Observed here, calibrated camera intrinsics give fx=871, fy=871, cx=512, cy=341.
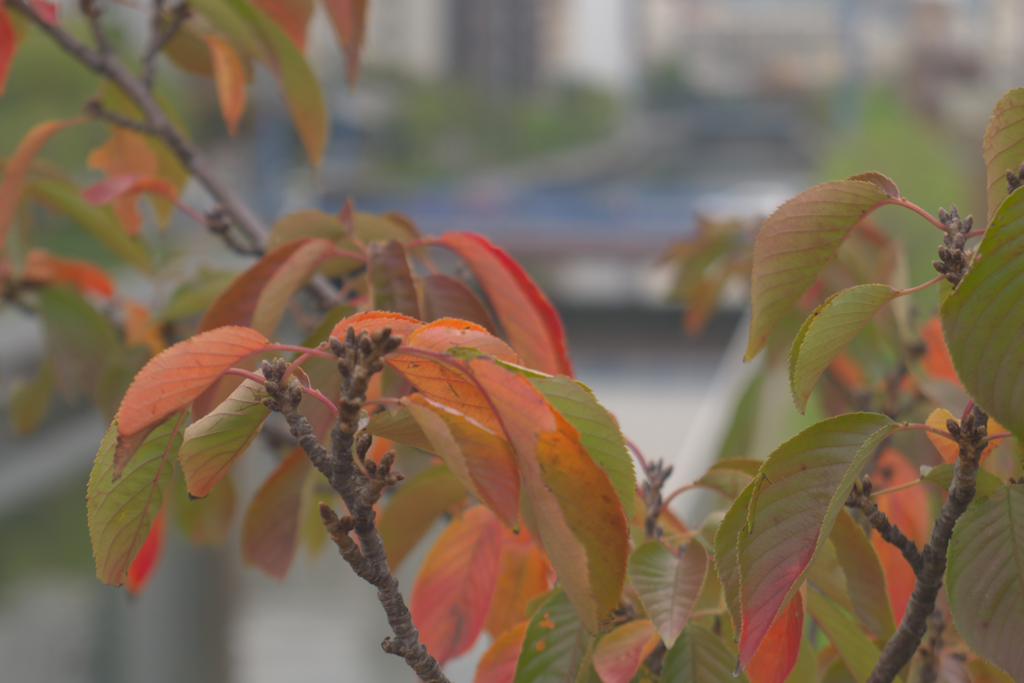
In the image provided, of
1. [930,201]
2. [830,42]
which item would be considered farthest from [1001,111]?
[830,42]

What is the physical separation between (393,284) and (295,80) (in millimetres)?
173

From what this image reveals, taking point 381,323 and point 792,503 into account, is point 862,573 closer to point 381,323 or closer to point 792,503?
point 792,503

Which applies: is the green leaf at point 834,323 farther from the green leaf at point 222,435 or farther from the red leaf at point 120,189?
the red leaf at point 120,189

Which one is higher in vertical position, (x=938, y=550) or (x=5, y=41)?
(x=5, y=41)

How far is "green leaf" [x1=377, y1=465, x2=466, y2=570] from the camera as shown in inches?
14.5

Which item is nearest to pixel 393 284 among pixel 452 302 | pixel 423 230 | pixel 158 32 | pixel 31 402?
pixel 452 302

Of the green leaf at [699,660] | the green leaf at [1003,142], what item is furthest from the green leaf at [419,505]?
the green leaf at [1003,142]

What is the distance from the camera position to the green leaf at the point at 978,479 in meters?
0.25

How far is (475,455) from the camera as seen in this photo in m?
0.22

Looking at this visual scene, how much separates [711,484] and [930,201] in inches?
124

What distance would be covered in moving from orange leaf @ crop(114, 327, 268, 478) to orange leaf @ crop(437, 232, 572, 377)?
127 millimetres

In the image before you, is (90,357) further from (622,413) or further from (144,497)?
(622,413)

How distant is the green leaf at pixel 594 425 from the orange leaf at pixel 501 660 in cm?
10

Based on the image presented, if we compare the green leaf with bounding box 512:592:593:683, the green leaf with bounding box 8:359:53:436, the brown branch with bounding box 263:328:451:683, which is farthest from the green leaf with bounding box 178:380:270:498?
the green leaf with bounding box 8:359:53:436
